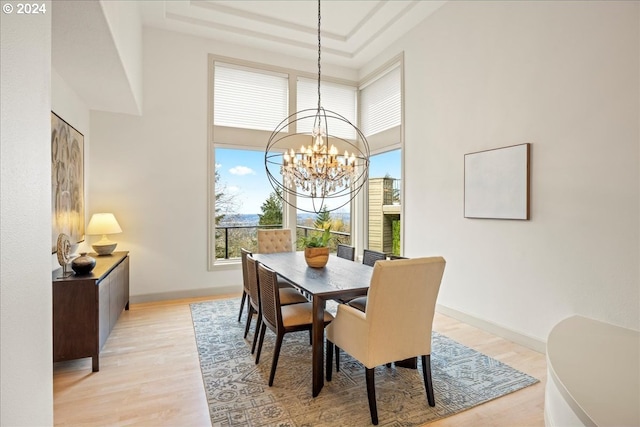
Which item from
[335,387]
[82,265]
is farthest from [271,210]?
[335,387]

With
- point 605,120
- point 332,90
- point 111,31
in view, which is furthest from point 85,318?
point 332,90

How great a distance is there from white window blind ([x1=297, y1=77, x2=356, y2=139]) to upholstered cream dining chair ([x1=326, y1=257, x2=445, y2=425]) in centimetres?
426

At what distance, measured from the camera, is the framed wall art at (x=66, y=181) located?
3.03 metres

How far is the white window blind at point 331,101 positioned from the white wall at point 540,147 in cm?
178

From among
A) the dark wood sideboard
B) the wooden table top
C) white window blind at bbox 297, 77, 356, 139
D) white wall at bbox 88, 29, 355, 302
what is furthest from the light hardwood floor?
white window blind at bbox 297, 77, 356, 139

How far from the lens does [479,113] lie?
12.5 feet

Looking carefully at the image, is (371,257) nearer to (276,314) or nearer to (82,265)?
(276,314)

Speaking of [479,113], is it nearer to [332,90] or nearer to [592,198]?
[592,198]

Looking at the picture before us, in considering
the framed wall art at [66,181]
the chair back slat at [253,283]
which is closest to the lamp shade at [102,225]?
the framed wall art at [66,181]

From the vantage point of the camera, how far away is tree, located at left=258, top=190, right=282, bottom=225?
5594 mm

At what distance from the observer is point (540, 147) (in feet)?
10.5

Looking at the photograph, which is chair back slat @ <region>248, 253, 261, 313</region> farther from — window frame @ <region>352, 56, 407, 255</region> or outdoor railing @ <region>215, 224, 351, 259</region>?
window frame @ <region>352, 56, 407, 255</region>

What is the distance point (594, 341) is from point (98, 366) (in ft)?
11.0

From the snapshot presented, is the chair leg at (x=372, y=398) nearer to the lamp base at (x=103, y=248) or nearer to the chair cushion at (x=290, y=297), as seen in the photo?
the chair cushion at (x=290, y=297)
